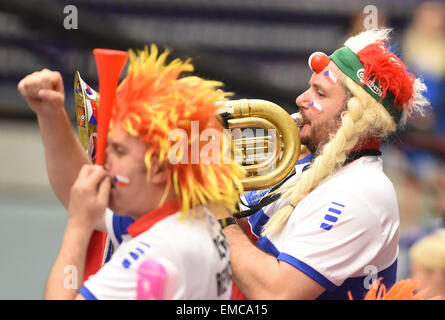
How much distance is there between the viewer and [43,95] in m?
1.71

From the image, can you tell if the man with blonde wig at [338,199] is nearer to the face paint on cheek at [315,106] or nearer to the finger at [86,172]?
the face paint on cheek at [315,106]

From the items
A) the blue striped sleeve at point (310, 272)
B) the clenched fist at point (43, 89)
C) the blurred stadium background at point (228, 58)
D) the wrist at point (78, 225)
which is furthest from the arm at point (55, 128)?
the blurred stadium background at point (228, 58)

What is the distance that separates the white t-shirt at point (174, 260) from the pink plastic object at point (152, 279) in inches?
1.3

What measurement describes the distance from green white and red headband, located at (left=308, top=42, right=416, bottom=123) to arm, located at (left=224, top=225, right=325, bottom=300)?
22.3 inches

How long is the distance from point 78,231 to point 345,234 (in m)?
0.76

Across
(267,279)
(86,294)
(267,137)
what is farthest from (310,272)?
(86,294)

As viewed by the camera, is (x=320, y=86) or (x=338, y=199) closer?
(x=338, y=199)

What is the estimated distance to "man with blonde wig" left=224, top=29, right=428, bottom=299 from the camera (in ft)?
6.74

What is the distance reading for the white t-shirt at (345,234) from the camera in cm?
206

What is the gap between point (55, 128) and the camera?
183 centimetres

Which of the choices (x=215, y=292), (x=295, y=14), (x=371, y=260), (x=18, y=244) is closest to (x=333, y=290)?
(x=371, y=260)

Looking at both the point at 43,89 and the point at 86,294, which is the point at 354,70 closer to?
the point at 43,89

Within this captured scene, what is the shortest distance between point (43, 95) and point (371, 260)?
0.96 meters

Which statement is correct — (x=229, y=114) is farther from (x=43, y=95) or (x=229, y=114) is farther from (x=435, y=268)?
(x=435, y=268)
